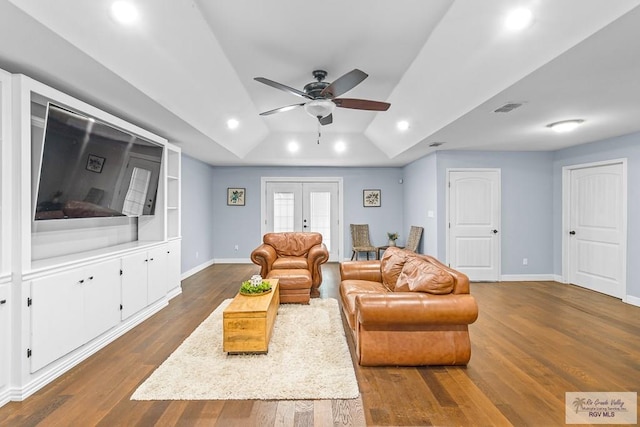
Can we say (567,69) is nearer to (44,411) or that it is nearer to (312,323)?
(312,323)

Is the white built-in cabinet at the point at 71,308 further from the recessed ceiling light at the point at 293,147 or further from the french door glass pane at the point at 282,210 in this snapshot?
the french door glass pane at the point at 282,210

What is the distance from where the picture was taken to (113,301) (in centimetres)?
317

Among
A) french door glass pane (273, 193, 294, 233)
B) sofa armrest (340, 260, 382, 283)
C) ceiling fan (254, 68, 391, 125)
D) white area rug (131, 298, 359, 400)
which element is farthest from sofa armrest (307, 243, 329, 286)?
french door glass pane (273, 193, 294, 233)

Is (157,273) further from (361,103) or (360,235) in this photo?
(360,235)

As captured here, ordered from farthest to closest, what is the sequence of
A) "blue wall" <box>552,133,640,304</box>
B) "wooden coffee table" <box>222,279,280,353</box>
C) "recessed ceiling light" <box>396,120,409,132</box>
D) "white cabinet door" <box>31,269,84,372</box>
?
"recessed ceiling light" <box>396,120,409,132</box>, "blue wall" <box>552,133,640,304</box>, "wooden coffee table" <box>222,279,280,353</box>, "white cabinet door" <box>31,269,84,372</box>

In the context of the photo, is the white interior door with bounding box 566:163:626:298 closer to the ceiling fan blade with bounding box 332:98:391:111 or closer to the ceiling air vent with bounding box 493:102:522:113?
the ceiling air vent with bounding box 493:102:522:113

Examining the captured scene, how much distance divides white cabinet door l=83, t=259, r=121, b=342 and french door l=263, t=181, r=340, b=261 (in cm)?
456

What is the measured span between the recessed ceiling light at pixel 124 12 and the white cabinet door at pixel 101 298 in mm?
2133

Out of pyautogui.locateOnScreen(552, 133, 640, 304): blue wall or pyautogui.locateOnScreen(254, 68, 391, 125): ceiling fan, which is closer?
pyautogui.locateOnScreen(254, 68, 391, 125): ceiling fan

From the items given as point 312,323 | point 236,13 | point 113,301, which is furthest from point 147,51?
point 312,323

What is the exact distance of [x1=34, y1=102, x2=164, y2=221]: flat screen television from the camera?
2.49 meters

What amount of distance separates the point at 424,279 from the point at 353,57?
232cm

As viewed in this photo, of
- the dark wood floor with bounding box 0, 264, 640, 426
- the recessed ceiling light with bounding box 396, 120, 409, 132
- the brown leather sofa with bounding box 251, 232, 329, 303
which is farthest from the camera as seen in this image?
the recessed ceiling light with bounding box 396, 120, 409, 132

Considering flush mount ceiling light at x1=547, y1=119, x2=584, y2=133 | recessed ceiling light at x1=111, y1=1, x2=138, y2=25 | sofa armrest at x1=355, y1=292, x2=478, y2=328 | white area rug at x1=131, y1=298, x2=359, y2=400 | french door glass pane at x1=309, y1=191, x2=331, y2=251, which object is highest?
recessed ceiling light at x1=111, y1=1, x2=138, y2=25
